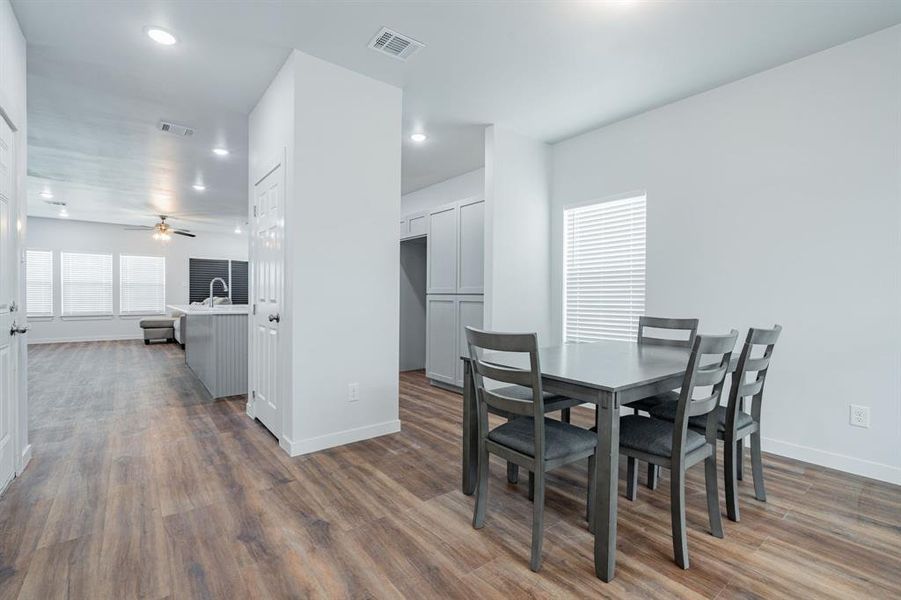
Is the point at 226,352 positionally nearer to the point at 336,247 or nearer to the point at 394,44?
the point at 336,247

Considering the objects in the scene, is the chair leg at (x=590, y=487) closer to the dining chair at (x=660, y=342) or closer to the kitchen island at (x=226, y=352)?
the dining chair at (x=660, y=342)

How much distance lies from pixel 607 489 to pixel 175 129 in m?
4.98

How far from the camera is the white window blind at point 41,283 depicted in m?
8.86

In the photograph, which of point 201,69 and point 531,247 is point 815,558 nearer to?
point 531,247

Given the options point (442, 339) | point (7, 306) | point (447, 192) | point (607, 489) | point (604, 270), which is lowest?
point (607, 489)

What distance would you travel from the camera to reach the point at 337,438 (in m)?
3.12

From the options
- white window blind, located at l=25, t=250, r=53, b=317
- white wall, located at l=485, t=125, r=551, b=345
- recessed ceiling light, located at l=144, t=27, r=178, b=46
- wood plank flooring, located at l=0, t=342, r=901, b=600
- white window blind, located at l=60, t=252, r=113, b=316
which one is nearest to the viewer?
wood plank flooring, located at l=0, t=342, r=901, b=600

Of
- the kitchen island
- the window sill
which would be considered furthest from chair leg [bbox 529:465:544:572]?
the window sill

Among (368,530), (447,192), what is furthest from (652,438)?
(447,192)

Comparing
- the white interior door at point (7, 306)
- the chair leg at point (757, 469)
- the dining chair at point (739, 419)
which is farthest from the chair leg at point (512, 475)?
the white interior door at point (7, 306)

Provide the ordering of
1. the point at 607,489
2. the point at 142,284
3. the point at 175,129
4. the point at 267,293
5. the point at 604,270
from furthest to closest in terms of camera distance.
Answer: the point at 142,284 < the point at 175,129 < the point at 604,270 < the point at 267,293 < the point at 607,489

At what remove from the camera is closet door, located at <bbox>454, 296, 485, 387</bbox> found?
466 centimetres

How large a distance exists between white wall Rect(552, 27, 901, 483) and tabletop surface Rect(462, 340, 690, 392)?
0.93 metres

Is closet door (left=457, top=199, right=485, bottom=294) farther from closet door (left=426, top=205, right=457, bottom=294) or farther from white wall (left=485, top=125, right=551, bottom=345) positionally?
white wall (left=485, top=125, right=551, bottom=345)
